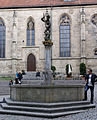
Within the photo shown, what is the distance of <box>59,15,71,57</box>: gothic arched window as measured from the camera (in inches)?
1299

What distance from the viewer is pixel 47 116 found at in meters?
7.68

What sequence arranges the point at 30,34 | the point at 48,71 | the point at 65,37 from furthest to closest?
the point at 30,34 < the point at 65,37 < the point at 48,71

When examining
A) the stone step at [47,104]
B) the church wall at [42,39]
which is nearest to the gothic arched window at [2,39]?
the church wall at [42,39]

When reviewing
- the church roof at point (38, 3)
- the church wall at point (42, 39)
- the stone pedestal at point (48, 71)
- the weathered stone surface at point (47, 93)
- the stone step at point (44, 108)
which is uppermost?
the church roof at point (38, 3)

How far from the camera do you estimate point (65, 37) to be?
33.2 metres

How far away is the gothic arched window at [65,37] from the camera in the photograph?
3300cm

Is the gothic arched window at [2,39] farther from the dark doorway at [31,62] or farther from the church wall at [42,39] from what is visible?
the dark doorway at [31,62]

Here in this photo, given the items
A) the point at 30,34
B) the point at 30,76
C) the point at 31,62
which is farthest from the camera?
the point at 30,34

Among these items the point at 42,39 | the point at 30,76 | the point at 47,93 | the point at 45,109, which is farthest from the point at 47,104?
the point at 42,39

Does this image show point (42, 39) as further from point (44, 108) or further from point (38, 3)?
point (44, 108)

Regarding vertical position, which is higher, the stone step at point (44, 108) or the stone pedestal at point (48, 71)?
the stone pedestal at point (48, 71)

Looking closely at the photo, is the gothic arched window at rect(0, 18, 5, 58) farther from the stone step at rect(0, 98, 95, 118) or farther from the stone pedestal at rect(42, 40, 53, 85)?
the stone step at rect(0, 98, 95, 118)

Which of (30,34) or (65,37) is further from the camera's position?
(30,34)

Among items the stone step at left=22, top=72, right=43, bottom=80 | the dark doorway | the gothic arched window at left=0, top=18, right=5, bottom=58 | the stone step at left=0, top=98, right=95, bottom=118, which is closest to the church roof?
the gothic arched window at left=0, top=18, right=5, bottom=58
